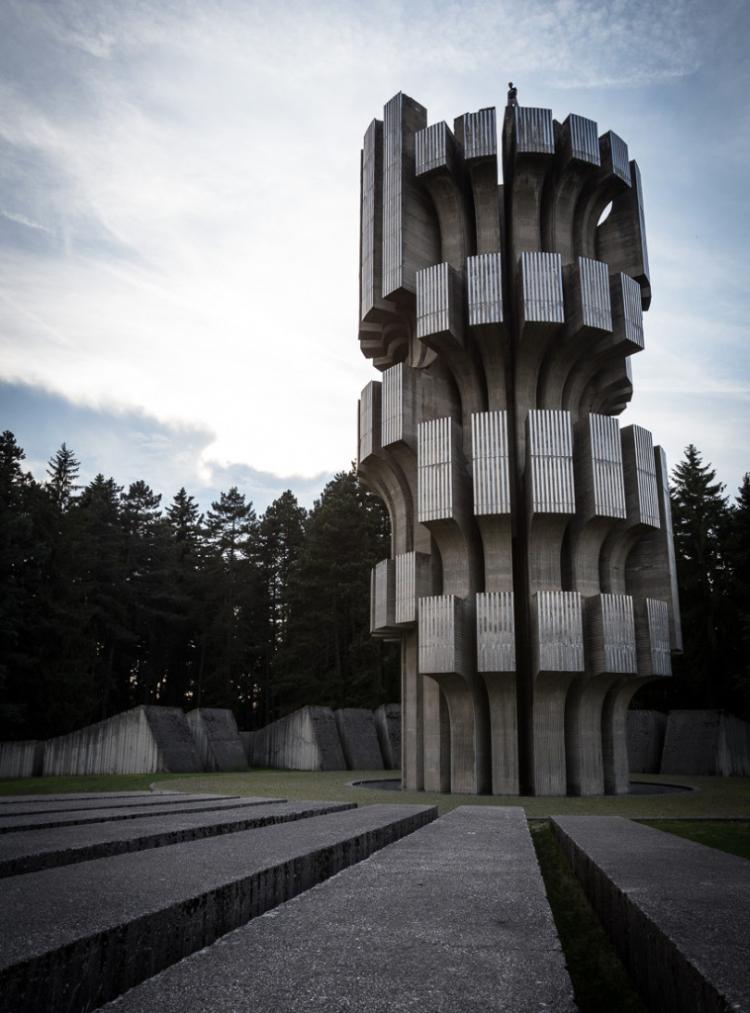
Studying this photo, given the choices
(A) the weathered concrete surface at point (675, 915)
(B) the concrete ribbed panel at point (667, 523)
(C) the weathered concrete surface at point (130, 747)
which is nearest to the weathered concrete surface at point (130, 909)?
(A) the weathered concrete surface at point (675, 915)

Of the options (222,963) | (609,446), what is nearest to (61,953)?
(222,963)

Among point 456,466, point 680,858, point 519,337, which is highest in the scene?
point 519,337

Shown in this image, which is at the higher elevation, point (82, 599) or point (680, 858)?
point (82, 599)

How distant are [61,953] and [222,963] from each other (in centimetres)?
46

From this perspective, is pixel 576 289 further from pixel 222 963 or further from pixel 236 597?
pixel 236 597

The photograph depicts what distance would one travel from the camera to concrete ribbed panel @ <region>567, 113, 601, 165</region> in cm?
2202

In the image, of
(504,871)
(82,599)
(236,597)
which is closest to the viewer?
(504,871)

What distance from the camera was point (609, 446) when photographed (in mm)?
20234

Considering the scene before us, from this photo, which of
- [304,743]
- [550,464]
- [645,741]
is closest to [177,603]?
[304,743]

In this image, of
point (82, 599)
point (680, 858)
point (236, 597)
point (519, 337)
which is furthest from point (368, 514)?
point (680, 858)

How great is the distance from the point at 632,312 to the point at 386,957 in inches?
857

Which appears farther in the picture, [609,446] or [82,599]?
[82,599]

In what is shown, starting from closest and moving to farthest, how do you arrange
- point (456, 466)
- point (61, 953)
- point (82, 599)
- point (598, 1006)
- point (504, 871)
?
1. point (61, 953)
2. point (598, 1006)
3. point (504, 871)
4. point (456, 466)
5. point (82, 599)

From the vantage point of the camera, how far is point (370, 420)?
73.7 ft
